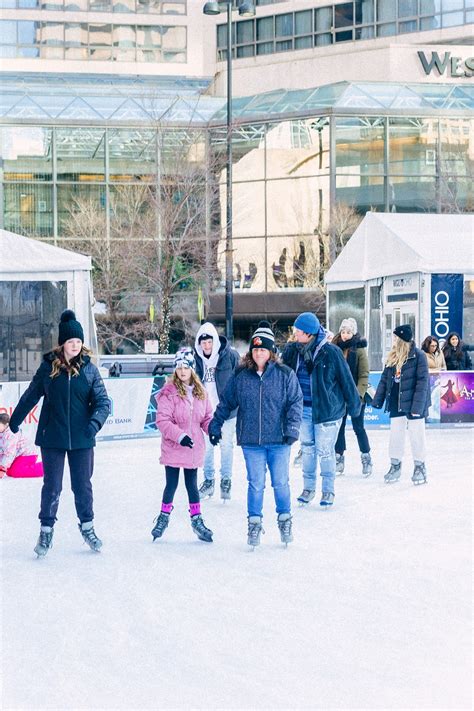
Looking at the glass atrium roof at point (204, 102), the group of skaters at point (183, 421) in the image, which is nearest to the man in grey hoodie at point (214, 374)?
the group of skaters at point (183, 421)

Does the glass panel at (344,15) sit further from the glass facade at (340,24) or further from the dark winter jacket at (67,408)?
the dark winter jacket at (67,408)

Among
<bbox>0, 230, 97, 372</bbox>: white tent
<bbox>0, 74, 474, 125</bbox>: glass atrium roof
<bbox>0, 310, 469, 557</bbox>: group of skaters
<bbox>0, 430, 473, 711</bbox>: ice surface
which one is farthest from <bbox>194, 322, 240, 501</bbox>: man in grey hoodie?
<bbox>0, 74, 474, 125</bbox>: glass atrium roof

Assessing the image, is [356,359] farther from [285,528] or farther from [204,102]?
[204,102]

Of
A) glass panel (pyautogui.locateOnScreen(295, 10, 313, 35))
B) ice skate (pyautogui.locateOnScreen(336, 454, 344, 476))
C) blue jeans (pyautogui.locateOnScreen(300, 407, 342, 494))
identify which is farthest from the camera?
glass panel (pyautogui.locateOnScreen(295, 10, 313, 35))

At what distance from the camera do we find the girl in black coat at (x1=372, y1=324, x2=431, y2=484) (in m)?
10.3

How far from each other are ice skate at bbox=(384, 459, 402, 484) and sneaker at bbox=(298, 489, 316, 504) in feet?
4.97

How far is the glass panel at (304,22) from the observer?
49.8 m

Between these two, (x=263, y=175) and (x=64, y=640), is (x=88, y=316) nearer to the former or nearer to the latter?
(x=64, y=640)

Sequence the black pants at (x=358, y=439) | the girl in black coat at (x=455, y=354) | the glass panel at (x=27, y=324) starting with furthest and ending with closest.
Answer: the girl in black coat at (x=455, y=354) → the glass panel at (x=27, y=324) → the black pants at (x=358, y=439)

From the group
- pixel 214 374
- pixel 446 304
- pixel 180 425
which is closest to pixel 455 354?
pixel 446 304

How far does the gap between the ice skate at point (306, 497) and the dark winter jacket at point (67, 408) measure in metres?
2.59

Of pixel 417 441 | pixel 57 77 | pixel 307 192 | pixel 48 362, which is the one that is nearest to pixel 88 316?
pixel 417 441

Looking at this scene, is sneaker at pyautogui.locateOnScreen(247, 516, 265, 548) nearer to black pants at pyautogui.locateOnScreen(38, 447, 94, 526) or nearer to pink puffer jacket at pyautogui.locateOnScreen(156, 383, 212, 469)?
pink puffer jacket at pyautogui.locateOnScreen(156, 383, 212, 469)

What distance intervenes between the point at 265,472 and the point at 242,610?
1.87 metres
